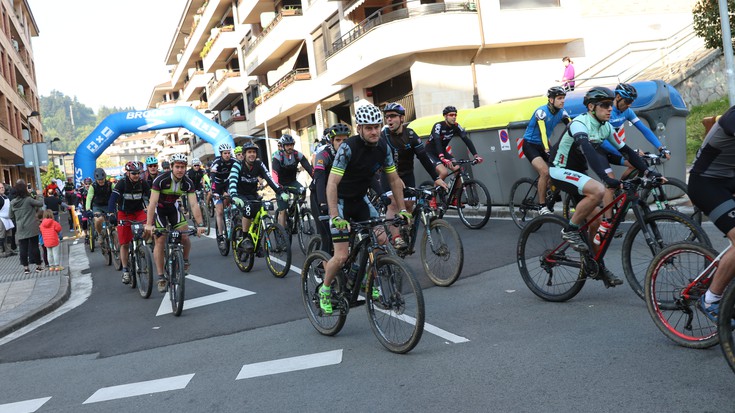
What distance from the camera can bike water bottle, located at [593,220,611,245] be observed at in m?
5.91

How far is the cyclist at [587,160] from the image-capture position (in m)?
6.07

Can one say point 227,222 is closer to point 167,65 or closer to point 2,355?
point 2,355

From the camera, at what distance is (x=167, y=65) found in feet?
292

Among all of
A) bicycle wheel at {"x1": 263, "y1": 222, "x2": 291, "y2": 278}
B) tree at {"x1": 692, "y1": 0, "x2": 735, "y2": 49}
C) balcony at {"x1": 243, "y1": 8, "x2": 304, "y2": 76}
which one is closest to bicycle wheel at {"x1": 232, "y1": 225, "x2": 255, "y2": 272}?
bicycle wheel at {"x1": 263, "y1": 222, "x2": 291, "y2": 278}

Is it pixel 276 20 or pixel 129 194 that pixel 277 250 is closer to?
pixel 129 194

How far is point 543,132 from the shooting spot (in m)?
10.2

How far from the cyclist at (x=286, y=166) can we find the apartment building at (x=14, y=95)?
21.9 m

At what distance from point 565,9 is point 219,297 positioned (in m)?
21.3

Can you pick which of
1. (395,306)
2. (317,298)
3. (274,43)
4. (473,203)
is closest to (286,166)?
(473,203)

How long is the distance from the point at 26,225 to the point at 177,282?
7713mm

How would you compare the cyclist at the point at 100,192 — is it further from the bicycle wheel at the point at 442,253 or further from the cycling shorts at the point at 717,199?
the cycling shorts at the point at 717,199

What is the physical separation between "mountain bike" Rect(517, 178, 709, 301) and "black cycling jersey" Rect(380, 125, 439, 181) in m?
2.64

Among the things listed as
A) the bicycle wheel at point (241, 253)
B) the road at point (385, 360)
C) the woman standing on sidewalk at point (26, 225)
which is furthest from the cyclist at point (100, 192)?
the road at point (385, 360)

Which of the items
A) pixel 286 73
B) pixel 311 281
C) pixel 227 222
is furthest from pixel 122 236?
pixel 286 73
